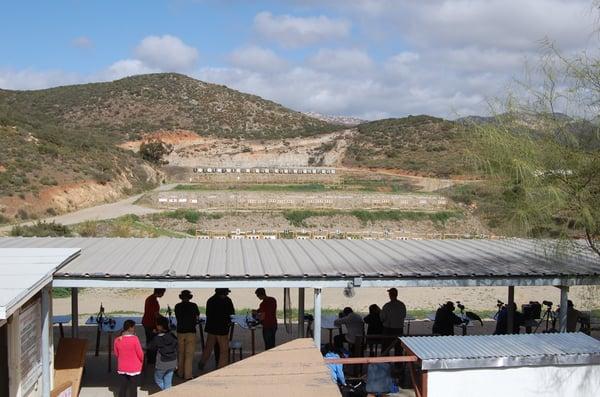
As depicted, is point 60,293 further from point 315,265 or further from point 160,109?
point 160,109

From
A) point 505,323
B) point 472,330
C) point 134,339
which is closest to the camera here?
point 134,339

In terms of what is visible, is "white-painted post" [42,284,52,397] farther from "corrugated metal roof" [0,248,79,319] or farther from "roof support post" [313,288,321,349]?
"roof support post" [313,288,321,349]

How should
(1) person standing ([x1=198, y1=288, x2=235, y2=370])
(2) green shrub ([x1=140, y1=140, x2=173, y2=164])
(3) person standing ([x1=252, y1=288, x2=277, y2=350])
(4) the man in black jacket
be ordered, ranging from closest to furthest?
1. (1) person standing ([x1=198, y1=288, x2=235, y2=370])
2. (3) person standing ([x1=252, y1=288, x2=277, y2=350])
3. (4) the man in black jacket
4. (2) green shrub ([x1=140, y1=140, x2=173, y2=164])

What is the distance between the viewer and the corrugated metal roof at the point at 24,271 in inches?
229

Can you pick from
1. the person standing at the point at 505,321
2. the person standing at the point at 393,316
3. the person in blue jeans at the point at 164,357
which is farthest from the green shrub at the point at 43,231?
the person standing at the point at 505,321

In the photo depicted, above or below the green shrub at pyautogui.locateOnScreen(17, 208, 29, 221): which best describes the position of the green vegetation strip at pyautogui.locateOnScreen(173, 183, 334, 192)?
above

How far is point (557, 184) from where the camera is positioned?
7523 millimetres

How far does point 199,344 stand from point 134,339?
3.44 meters

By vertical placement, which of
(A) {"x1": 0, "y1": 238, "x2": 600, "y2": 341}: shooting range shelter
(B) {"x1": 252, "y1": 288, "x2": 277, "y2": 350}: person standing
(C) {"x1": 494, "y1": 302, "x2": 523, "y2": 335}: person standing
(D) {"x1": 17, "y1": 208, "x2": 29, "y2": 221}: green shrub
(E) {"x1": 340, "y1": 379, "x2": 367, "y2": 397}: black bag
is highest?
(A) {"x1": 0, "y1": 238, "x2": 600, "y2": 341}: shooting range shelter

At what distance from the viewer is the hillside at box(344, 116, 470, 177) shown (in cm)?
6144

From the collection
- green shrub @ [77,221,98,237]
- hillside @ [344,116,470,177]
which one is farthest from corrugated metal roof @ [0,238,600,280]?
hillside @ [344,116,470,177]

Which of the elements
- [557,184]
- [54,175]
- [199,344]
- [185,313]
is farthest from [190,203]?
[557,184]

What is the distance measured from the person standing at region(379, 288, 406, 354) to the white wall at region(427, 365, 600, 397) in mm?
2989

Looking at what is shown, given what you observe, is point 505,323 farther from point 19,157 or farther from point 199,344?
point 19,157
